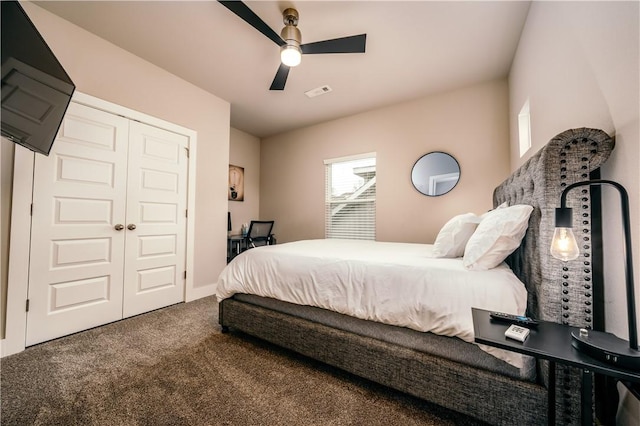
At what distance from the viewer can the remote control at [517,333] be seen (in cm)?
82

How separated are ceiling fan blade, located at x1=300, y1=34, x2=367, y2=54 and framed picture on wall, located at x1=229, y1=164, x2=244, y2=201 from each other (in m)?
2.85

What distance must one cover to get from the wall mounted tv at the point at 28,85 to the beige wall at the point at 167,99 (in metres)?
0.93

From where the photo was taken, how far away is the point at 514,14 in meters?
2.04

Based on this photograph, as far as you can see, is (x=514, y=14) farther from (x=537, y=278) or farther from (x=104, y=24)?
(x=104, y=24)

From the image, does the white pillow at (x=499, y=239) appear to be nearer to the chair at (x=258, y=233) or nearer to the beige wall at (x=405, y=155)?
the beige wall at (x=405, y=155)

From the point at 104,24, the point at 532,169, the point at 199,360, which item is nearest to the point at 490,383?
the point at 532,169

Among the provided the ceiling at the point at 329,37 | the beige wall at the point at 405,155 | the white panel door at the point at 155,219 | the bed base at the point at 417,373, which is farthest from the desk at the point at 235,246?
the bed base at the point at 417,373

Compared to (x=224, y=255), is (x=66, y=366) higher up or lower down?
lower down

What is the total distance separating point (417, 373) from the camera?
4.30 feet

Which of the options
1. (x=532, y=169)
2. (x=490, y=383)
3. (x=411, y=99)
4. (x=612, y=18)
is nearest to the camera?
(x=612, y=18)

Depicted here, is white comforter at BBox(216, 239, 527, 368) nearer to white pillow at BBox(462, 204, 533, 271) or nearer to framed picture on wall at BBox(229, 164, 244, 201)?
white pillow at BBox(462, 204, 533, 271)

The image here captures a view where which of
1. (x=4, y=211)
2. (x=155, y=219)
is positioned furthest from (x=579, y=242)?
(x=4, y=211)

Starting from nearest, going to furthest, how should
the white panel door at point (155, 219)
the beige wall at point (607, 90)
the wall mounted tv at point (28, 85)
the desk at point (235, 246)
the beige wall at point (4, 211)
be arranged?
the beige wall at point (607, 90)
the wall mounted tv at point (28, 85)
the beige wall at point (4, 211)
the white panel door at point (155, 219)
the desk at point (235, 246)

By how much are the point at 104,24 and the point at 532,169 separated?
3.59 m
